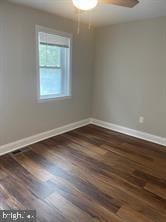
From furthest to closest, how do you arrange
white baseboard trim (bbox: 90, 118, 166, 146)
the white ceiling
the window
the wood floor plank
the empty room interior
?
white baseboard trim (bbox: 90, 118, 166, 146), the window, the white ceiling, the empty room interior, the wood floor plank

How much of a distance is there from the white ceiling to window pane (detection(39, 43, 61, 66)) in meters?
0.61

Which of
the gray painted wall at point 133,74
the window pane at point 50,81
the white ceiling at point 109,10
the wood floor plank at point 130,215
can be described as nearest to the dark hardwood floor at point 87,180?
the wood floor plank at point 130,215

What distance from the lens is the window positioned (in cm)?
337

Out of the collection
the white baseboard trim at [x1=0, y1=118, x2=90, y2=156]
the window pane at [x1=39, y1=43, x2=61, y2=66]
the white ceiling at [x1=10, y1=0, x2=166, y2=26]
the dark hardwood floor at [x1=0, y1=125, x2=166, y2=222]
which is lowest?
the dark hardwood floor at [x1=0, y1=125, x2=166, y2=222]

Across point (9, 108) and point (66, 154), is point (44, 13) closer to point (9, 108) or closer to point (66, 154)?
point (9, 108)

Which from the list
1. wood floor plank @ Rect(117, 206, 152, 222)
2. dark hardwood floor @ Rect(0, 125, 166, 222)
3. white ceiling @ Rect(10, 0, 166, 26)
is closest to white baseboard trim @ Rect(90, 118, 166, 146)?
dark hardwood floor @ Rect(0, 125, 166, 222)

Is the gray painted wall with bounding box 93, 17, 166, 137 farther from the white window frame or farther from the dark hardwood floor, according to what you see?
the white window frame

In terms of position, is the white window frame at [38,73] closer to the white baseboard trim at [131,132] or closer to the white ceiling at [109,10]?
the white ceiling at [109,10]

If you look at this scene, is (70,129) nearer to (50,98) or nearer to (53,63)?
(50,98)

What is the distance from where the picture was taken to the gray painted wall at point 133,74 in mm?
3471

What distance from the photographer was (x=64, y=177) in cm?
249

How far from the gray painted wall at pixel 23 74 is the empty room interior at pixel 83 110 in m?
0.02

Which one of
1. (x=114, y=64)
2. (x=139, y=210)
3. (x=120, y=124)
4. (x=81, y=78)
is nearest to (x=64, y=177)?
(x=139, y=210)

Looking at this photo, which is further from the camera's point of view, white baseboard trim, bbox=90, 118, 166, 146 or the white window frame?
white baseboard trim, bbox=90, 118, 166, 146
